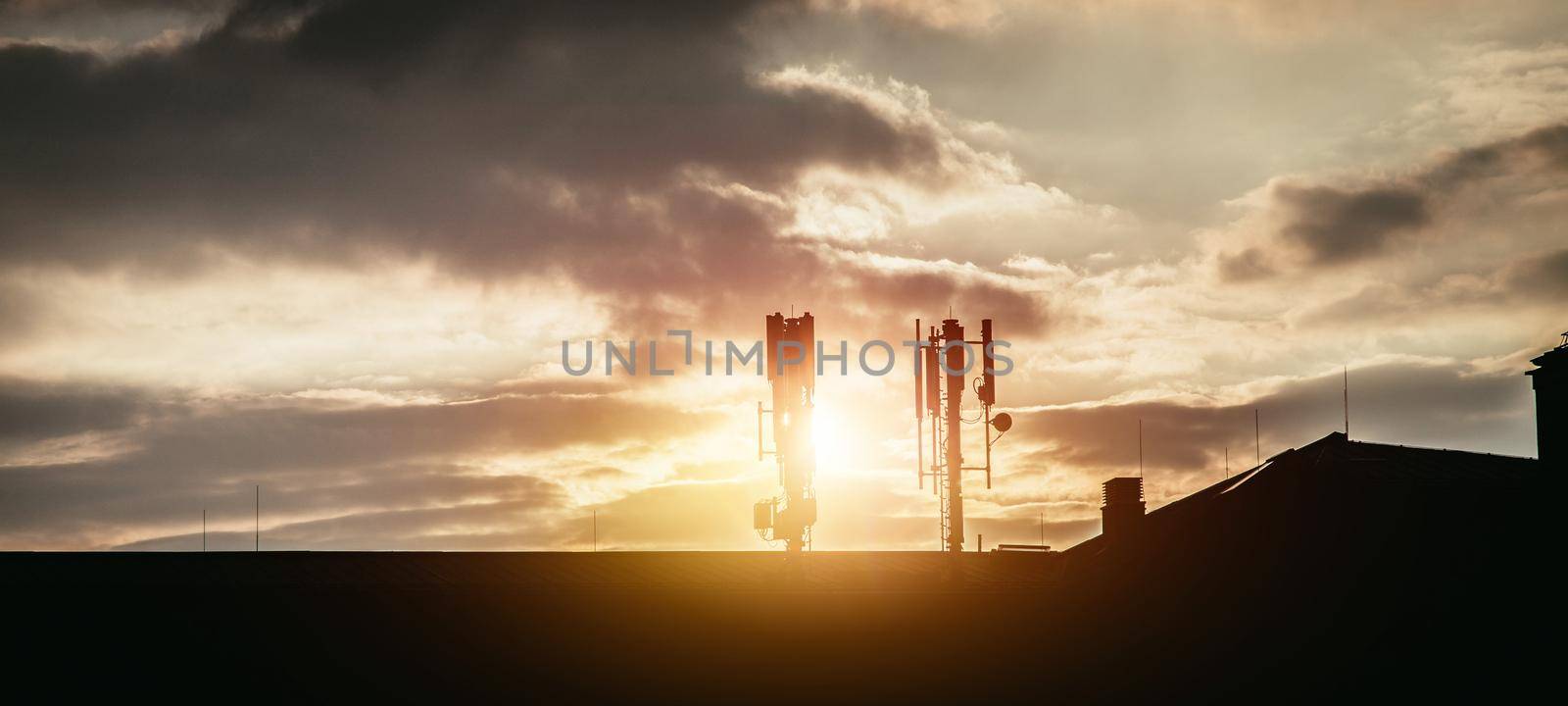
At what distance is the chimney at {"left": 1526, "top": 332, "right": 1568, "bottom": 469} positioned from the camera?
144 ft

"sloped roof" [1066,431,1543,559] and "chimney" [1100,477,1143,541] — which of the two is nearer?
"sloped roof" [1066,431,1543,559]

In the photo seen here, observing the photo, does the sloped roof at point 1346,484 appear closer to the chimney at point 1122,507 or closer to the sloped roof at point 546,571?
the chimney at point 1122,507

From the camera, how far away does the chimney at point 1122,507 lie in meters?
46.8

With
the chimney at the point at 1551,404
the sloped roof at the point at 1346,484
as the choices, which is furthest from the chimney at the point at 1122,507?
the chimney at the point at 1551,404

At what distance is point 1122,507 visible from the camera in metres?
47.1

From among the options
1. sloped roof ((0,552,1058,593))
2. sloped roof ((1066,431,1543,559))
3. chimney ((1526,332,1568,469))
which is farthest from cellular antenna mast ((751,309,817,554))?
chimney ((1526,332,1568,469))

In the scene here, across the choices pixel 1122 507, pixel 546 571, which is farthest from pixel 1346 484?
pixel 546 571

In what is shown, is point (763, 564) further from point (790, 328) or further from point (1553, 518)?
point (1553, 518)

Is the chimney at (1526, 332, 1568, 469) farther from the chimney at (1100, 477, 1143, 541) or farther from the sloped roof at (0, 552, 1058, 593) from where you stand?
the sloped roof at (0, 552, 1058, 593)

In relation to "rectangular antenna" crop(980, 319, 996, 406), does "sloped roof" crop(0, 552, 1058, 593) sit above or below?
below

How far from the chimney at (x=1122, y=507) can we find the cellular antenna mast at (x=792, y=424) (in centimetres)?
1035

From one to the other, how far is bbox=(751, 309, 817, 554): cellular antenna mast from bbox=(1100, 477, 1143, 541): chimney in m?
10.4

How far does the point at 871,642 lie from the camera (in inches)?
1681

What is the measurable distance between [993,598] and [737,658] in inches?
327
